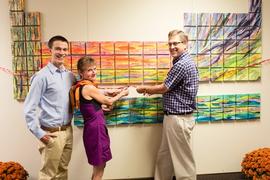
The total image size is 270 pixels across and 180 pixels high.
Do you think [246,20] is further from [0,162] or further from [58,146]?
[0,162]

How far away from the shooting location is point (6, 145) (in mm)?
2953

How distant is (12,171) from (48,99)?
940mm

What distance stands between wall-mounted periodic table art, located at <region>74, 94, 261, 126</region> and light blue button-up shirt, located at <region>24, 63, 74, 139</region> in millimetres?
612

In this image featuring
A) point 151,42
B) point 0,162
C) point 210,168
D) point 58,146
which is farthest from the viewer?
point 210,168

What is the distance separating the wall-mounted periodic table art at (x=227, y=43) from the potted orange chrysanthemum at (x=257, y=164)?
812 millimetres

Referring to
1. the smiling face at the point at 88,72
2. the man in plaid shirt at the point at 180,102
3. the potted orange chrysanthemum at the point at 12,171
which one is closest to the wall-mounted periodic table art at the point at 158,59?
the man in plaid shirt at the point at 180,102

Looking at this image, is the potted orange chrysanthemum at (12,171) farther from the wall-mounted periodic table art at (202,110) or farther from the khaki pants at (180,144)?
the khaki pants at (180,144)

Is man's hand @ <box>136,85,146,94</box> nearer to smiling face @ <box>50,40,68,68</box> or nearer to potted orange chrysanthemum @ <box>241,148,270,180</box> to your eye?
smiling face @ <box>50,40,68,68</box>

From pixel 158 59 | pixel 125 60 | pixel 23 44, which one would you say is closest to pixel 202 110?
pixel 158 59

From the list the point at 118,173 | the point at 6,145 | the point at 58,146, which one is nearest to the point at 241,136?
the point at 118,173

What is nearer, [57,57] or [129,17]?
[57,57]

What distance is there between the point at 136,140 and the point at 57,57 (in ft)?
4.22

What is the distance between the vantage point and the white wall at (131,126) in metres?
2.91

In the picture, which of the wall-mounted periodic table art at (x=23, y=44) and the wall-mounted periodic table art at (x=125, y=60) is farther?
the wall-mounted periodic table art at (x=125, y=60)
